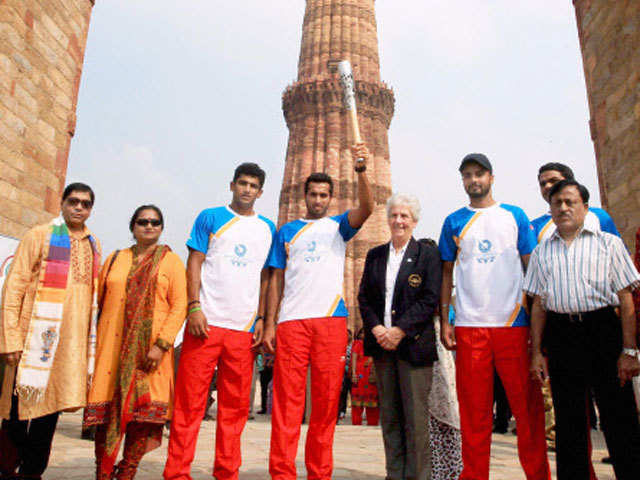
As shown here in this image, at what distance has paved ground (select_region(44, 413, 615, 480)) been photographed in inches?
125

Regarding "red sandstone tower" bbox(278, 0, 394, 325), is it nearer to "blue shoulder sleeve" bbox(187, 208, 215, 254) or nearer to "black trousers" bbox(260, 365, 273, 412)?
"black trousers" bbox(260, 365, 273, 412)

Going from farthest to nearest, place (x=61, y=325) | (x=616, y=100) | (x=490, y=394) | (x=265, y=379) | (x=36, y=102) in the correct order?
1. (x=265, y=379)
2. (x=36, y=102)
3. (x=616, y=100)
4. (x=61, y=325)
5. (x=490, y=394)

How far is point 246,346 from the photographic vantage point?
9.30 ft

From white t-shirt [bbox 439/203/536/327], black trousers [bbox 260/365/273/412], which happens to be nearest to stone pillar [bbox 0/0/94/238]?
black trousers [bbox 260/365/273/412]

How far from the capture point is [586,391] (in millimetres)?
2352

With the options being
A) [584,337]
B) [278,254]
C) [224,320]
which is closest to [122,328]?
[224,320]

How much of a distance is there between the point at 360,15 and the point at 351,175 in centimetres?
695

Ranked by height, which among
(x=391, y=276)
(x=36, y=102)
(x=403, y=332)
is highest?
(x=36, y=102)

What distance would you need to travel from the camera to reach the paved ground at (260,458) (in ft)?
10.4

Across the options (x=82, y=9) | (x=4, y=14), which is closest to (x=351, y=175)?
(x=82, y=9)

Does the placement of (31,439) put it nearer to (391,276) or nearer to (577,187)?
(391,276)

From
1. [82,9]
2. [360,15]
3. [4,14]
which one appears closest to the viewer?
[4,14]

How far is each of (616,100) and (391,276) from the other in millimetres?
4460

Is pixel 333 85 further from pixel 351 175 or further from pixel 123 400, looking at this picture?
pixel 123 400
